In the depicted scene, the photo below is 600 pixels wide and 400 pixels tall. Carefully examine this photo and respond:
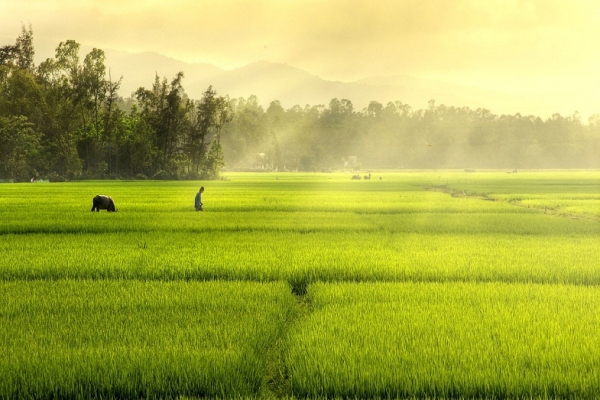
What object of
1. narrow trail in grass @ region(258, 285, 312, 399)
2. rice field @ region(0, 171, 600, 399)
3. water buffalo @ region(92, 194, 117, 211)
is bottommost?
narrow trail in grass @ region(258, 285, 312, 399)

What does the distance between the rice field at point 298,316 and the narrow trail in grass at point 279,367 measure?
0.02 metres

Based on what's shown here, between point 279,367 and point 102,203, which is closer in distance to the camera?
point 279,367

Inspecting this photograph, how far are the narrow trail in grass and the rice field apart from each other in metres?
0.02

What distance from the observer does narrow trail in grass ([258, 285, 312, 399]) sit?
185 inches

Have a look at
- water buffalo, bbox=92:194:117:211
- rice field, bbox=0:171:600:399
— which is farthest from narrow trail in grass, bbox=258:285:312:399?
water buffalo, bbox=92:194:117:211

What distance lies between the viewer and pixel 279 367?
5203 millimetres

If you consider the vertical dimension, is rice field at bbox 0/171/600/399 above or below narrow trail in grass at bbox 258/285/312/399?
above

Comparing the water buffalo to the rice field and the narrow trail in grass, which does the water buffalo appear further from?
the narrow trail in grass

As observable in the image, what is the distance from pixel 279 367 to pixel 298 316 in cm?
182

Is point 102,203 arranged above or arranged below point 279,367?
above

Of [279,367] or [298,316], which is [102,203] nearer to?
[298,316]

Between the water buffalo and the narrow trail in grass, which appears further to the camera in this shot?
the water buffalo

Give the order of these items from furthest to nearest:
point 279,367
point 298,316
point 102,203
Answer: point 102,203, point 298,316, point 279,367

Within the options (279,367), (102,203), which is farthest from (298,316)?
(102,203)
